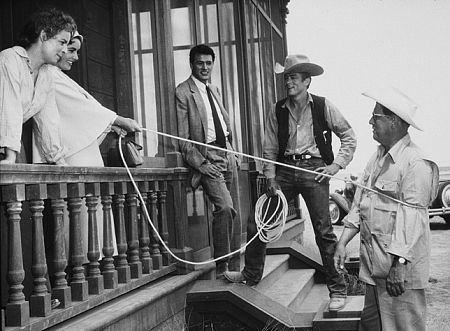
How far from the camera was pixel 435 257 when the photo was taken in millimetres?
11398

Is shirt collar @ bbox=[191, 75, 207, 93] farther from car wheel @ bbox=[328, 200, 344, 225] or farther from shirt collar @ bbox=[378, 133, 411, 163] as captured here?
car wheel @ bbox=[328, 200, 344, 225]

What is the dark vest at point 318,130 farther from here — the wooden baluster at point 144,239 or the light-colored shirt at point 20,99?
the light-colored shirt at point 20,99

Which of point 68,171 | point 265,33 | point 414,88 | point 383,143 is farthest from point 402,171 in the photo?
point 414,88

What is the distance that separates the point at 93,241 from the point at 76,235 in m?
0.28

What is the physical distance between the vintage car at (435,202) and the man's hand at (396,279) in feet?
36.5

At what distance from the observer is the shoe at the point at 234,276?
559 cm

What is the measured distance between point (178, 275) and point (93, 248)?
140cm

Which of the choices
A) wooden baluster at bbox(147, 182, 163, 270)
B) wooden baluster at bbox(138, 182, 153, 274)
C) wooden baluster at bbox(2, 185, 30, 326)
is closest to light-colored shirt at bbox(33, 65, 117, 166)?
wooden baluster at bbox(138, 182, 153, 274)

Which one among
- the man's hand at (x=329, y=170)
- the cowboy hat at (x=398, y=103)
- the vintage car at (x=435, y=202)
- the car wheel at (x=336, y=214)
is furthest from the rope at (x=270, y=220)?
the car wheel at (x=336, y=214)

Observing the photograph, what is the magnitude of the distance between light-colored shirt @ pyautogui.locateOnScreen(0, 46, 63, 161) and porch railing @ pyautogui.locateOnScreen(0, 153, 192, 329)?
0.24 metres

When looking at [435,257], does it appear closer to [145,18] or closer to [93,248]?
[145,18]

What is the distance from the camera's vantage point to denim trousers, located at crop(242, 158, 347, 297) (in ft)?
18.2

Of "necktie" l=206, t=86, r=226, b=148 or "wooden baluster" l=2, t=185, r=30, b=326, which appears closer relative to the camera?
"wooden baluster" l=2, t=185, r=30, b=326

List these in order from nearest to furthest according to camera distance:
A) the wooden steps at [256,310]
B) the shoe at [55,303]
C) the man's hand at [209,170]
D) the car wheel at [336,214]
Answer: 1. the shoe at [55,303]
2. the wooden steps at [256,310]
3. the man's hand at [209,170]
4. the car wheel at [336,214]
